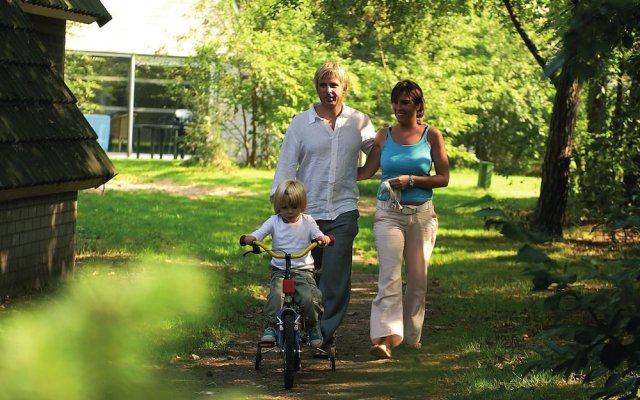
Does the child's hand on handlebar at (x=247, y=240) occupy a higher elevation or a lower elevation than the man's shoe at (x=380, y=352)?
A: higher

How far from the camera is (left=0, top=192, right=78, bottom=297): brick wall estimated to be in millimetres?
10352

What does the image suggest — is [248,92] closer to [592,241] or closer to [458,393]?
[592,241]

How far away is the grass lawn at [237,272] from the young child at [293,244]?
51 cm

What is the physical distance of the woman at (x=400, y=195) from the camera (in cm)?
874

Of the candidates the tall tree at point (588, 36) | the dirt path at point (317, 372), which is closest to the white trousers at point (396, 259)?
the dirt path at point (317, 372)

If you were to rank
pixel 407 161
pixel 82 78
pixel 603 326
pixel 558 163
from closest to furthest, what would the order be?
1. pixel 603 326
2. pixel 407 161
3. pixel 558 163
4. pixel 82 78

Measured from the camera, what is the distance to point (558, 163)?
61.8ft

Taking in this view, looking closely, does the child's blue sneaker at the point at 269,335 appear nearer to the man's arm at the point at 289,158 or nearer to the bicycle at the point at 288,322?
the bicycle at the point at 288,322

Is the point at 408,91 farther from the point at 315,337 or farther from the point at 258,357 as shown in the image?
the point at 258,357

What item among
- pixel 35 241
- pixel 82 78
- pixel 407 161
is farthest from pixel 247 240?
pixel 82 78

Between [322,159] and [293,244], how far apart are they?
0.82 meters

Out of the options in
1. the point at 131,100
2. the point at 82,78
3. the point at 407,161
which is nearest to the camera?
the point at 407,161

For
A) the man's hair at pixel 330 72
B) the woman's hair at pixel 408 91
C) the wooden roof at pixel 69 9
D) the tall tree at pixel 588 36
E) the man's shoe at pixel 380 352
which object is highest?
the wooden roof at pixel 69 9

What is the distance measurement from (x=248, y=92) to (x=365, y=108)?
15.8 ft
